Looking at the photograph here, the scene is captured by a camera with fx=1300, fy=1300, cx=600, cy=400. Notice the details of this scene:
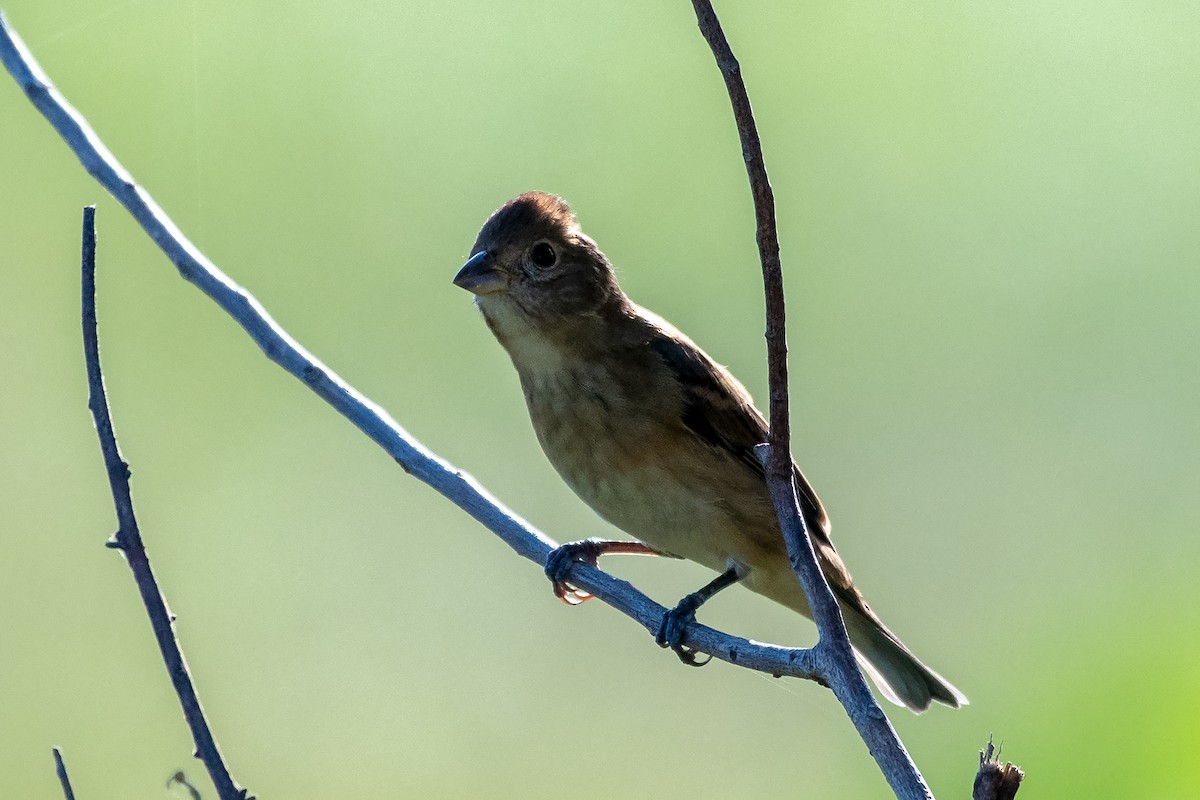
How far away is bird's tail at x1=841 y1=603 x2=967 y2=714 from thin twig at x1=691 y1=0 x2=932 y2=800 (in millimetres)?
1814

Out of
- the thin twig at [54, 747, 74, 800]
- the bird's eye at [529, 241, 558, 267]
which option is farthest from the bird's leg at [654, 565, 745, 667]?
the thin twig at [54, 747, 74, 800]

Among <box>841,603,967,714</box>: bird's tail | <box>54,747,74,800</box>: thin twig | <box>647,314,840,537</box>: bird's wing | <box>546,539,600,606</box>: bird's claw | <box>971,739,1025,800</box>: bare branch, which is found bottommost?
<box>971,739,1025,800</box>: bare branch

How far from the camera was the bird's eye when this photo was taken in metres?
3.85

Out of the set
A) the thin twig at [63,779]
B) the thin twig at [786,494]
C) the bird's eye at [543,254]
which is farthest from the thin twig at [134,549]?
the bird's eye at [543,254]

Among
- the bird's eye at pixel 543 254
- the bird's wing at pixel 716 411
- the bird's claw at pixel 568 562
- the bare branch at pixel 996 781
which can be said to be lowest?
the bare branch at pixel 996 781

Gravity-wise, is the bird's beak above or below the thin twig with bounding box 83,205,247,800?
above

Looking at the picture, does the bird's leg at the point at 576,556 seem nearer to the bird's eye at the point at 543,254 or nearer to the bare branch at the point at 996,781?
the bird's eye at the point at 543,254

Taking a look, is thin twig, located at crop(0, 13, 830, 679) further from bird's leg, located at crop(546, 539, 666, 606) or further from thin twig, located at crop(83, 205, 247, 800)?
thin twig, located at crop(83, 205, 247, 800)

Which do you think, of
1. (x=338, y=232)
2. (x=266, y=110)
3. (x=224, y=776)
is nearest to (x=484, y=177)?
(x=338, y=232)

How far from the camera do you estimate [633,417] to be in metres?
3.71

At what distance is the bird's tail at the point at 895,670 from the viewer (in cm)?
396

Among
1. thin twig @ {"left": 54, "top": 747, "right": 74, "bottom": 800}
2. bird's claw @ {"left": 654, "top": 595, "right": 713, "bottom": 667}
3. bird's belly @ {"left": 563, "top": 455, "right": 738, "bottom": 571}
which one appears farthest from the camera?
bird's belly @ {"left": 563, "top": 455, "right": 738, "bottom": 571}

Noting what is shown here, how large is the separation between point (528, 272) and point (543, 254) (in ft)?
0.27

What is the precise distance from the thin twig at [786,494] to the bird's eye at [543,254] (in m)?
1.74
